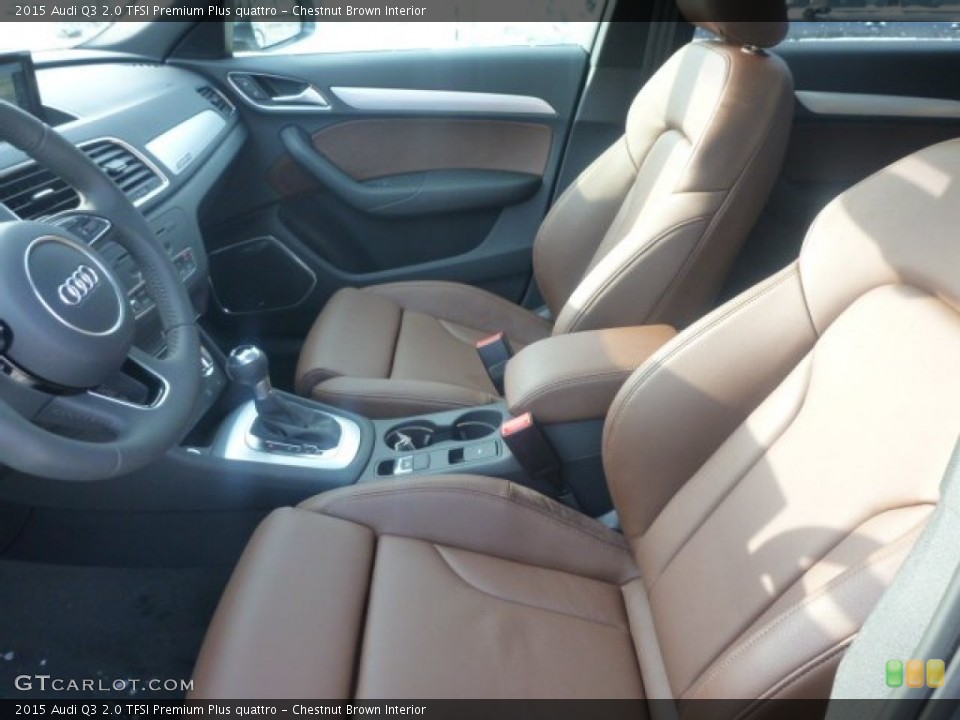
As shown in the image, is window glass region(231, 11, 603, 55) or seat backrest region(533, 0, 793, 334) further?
window glass region(231, 11, 603, 55)

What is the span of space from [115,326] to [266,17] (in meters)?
1.54

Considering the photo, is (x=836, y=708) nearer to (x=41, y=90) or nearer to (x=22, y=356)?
(x=22, y=356)

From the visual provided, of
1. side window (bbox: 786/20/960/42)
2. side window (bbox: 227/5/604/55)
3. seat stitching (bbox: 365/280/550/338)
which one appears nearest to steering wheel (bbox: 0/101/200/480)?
seat stitching (bbox: 365/280/550/338)

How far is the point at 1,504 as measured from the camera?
1.38 m

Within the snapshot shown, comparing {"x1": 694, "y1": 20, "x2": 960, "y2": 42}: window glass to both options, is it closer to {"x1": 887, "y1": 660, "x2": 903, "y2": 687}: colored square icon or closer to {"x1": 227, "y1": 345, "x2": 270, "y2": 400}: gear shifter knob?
{"x1": 227, "y1": 345, "x2": 270, "y2": 400}: gear shifter knob

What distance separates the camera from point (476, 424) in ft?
5.29

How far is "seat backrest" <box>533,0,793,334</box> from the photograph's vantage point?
1583 mm

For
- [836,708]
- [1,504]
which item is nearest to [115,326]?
[1,504]

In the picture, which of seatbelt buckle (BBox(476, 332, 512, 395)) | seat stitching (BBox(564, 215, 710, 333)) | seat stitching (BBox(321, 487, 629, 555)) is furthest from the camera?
seatbelt buckle (BBox(476, 332, 512, 395))

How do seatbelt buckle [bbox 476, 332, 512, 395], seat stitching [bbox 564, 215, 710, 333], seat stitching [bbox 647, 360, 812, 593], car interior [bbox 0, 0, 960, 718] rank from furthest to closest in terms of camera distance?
seatbelt buckle [bbox 476, 332, 512, 395]
seat stitching [bbox 564, 215, 710, 333]
seat stitching [bbox 647, 360, 812, 593]
car interior [bbox 0, 0, 960, 718]

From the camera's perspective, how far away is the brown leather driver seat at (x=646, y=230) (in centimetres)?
159

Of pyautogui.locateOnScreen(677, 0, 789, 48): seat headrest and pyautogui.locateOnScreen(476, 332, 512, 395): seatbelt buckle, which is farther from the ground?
pyautogui.locateOnScreen(677, 0, 789, 48): seat headrest

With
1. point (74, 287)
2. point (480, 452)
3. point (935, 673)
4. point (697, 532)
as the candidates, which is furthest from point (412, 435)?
point (935, 673)

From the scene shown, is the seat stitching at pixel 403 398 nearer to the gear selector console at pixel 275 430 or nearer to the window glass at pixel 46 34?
the gear selector console at pixel 275 430
